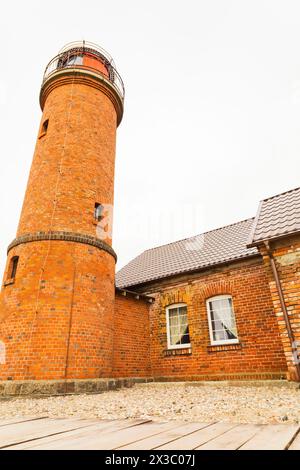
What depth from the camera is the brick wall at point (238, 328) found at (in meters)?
8.31

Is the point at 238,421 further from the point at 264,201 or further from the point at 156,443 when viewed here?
the point at 264,201

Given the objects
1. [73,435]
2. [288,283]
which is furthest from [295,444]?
[288,283]

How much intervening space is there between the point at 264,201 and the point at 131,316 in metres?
6.25

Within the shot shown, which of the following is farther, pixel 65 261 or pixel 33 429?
pixel 65 261

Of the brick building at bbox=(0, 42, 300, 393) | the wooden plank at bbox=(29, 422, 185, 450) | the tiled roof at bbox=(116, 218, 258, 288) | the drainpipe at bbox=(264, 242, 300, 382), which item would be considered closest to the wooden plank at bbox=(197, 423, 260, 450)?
the wooden plank at bbox=(29, 422, 185, 450)

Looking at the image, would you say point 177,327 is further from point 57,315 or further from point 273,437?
point 273,437

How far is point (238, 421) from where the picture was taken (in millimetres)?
2930

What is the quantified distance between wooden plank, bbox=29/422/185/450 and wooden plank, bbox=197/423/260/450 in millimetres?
590

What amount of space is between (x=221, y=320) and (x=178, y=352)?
1923mm

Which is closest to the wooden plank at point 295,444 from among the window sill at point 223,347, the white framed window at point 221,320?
the window sill at point 223,347

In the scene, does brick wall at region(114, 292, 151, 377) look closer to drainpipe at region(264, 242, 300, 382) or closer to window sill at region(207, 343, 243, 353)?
window sill at region(207, 343, 243, 353)

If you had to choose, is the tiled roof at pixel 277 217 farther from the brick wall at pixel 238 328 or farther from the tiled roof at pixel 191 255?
the brick wall at pixel 238 328

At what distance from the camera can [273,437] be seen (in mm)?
2189
